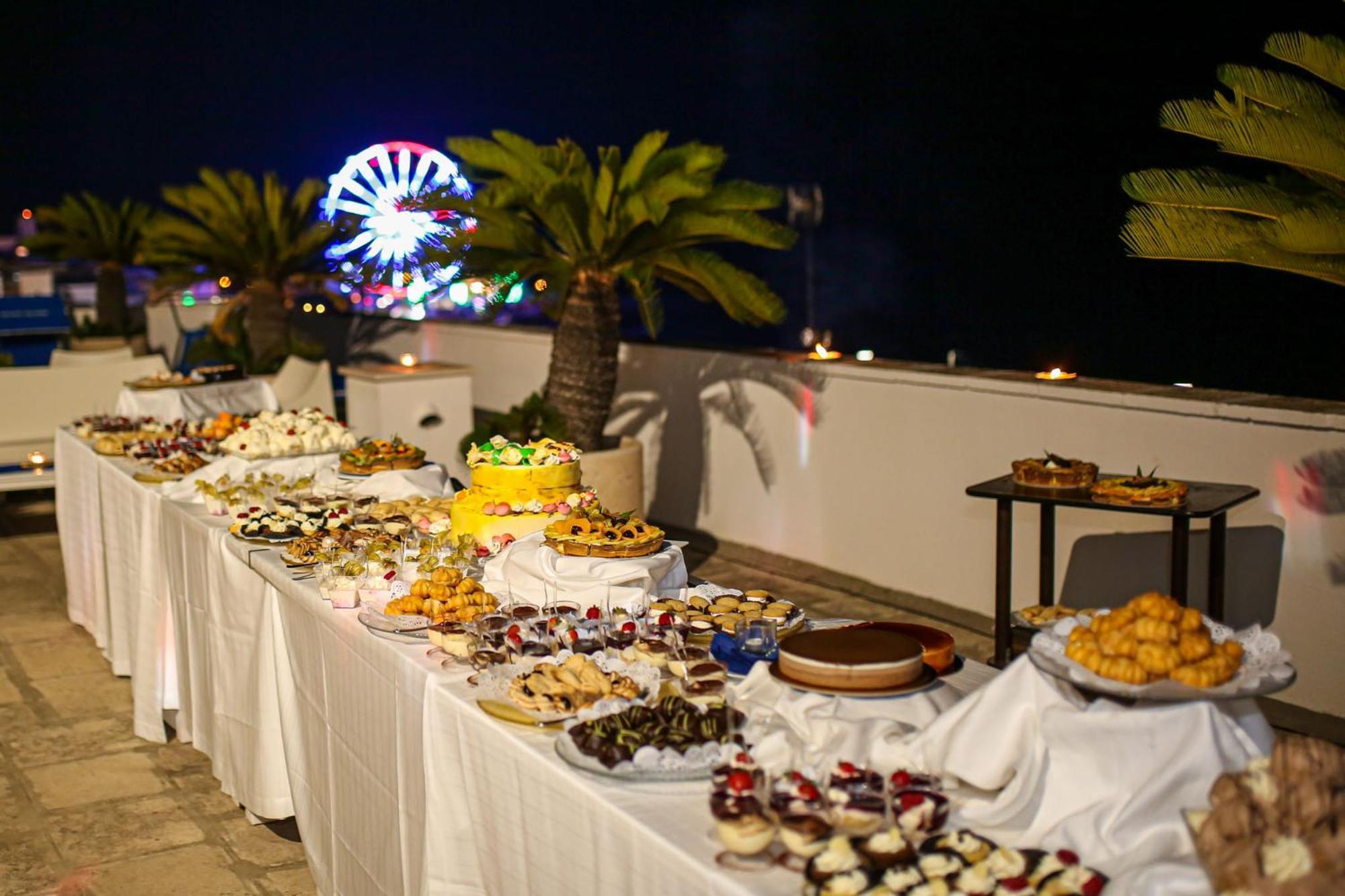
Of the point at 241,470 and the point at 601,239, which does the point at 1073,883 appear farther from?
the point at 601,239

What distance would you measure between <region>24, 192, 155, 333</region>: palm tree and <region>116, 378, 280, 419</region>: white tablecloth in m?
11.4

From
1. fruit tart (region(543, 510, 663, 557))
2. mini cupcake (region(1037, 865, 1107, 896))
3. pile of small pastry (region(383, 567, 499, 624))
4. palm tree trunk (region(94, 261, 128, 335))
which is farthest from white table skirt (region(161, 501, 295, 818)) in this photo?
palm tree trunk (region(94, 261, 128, 335))

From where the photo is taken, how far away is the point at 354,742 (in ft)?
12.1

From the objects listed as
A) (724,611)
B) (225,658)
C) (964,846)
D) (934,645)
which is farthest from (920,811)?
(225,658)

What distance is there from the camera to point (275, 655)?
14.1ft

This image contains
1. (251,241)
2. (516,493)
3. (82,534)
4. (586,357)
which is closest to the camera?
(516,493)

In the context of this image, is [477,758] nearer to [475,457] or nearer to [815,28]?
[475,457]

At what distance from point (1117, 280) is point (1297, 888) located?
39663 millimetres

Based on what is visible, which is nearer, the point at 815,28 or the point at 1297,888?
the point at 1297,888

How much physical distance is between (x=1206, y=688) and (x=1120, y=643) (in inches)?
6.2

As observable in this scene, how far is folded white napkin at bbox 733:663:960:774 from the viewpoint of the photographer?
246 cm

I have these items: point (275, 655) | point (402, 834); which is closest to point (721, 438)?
point (275, 655)

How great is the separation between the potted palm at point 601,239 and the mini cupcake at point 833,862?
5950mm

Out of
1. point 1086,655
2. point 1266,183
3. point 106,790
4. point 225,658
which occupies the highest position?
point 1266,183
